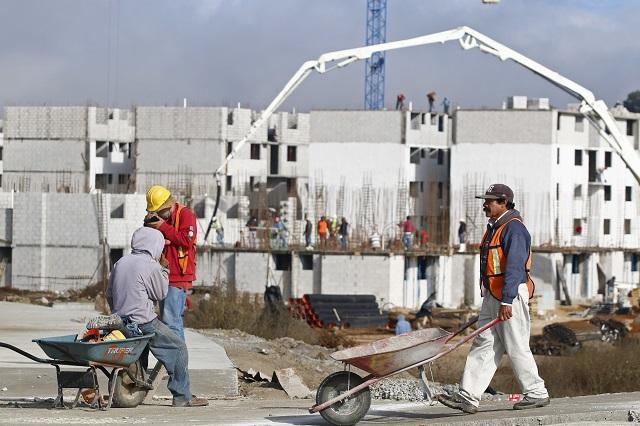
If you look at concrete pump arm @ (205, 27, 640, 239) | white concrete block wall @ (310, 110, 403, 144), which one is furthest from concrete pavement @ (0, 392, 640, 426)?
white concrete block wall @ (310, 110, 403, 144)

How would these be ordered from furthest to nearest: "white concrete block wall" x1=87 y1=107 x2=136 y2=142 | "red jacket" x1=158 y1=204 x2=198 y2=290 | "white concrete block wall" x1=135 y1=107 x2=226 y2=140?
"white concrete block wall" x1=87 y1=107 x2=136 y2=142 → "white concrete block wall" x1=135 y1=107 x2=226 y2=140 → "red jacket" x1=158 y1=204 x2=198 y2=290

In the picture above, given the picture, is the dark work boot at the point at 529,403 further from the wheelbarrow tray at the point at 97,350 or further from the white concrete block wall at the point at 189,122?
the white concrete block wall at the point at 189,122

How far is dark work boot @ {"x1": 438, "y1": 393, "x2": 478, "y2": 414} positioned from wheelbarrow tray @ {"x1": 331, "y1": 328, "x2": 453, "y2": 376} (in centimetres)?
48

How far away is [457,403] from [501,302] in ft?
2.72

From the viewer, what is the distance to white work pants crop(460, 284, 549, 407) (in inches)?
417

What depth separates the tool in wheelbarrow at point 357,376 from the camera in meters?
10.1

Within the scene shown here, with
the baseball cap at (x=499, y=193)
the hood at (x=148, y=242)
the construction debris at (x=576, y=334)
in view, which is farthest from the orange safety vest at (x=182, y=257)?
the construction debris at (x=576, y=334)

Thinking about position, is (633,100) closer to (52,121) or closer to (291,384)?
(52,121)

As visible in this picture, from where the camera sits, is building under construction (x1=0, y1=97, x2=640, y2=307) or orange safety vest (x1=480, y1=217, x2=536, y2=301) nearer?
orange safety vest (x1=480, y1=217, x2=536, y2=301)

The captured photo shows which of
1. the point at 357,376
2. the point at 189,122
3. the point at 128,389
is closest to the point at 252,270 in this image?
the point at 189,122

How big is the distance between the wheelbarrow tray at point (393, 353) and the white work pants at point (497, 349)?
398 millimetres

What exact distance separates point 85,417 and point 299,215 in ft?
179

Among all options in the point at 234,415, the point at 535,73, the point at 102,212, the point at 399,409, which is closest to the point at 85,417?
the point at 234,415

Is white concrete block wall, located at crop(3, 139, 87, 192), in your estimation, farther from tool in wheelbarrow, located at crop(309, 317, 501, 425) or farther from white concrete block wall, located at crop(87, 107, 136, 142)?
tool in wheelbarrow, located at crop(309, 317, 501, 425)
